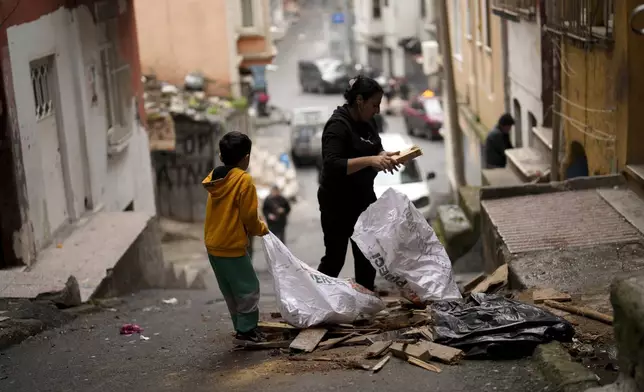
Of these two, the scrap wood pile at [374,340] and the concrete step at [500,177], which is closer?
the scrap wood pile at [374,340]

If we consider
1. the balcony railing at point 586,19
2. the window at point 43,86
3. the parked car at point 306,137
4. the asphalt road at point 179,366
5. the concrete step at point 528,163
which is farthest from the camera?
the parked car at point 306,137

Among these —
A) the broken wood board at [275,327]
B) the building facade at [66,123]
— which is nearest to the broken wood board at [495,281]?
the broken wood board at [275,327]

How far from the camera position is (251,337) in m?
6.34

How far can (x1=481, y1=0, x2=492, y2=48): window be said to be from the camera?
19328 millimetres

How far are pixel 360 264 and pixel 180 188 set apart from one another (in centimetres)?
1529

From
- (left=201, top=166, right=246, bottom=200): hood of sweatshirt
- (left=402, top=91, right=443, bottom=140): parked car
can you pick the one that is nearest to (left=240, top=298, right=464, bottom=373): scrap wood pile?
(left=201, top=166, right=246, bottom=200): hood of sweatshirt

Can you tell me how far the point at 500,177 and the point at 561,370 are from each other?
9793 millimetres

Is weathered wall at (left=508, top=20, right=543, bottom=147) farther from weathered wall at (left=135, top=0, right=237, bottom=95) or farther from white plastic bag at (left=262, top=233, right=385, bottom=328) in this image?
weathered wall at (left=135, top=0, right=237, bottom=95)

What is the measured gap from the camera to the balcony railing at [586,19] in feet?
32.2

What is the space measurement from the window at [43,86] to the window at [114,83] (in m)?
2.35

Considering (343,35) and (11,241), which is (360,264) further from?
(343,35)

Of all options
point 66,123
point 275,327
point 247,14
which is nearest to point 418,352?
point 275,327

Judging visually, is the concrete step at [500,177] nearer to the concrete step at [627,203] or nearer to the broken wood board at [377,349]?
the concrete step at [627,203]

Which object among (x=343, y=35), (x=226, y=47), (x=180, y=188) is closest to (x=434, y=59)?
(x=226, y=47)
